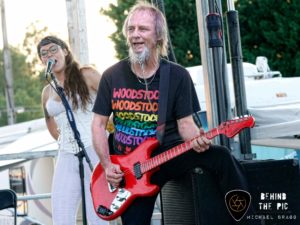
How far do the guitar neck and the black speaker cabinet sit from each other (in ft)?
0.84

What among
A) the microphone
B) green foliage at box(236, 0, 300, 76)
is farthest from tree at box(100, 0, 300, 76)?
the microphone

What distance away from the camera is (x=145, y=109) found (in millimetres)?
4910

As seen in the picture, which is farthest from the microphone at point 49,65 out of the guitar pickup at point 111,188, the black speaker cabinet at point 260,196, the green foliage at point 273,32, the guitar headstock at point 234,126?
the green foliage at point 273,32

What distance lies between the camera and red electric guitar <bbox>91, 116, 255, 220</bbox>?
187 inches

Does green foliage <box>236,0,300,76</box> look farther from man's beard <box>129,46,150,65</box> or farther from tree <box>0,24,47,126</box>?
tree <box>0,24,47,126</box>

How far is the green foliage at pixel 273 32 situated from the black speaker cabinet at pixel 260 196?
1805 centimetres

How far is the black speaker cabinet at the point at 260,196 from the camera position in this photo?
5043 millimetres

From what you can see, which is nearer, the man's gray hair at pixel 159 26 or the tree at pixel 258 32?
the man's gray hair at pixel 159 26

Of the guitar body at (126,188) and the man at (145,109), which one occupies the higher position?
the man at (145,109)

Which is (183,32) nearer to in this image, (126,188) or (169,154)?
(126,188)

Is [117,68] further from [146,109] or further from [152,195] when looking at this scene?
[152,195]

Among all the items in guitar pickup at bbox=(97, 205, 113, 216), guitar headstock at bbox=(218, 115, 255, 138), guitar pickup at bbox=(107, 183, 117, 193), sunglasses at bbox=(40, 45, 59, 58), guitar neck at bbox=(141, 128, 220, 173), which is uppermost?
sunglasses at bbox=(40, 45, 59, 58)

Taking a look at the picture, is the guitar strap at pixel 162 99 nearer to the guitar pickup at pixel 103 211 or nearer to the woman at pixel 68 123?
the guitar pickup at pixel 103 211

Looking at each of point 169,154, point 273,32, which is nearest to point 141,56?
point 169,154
